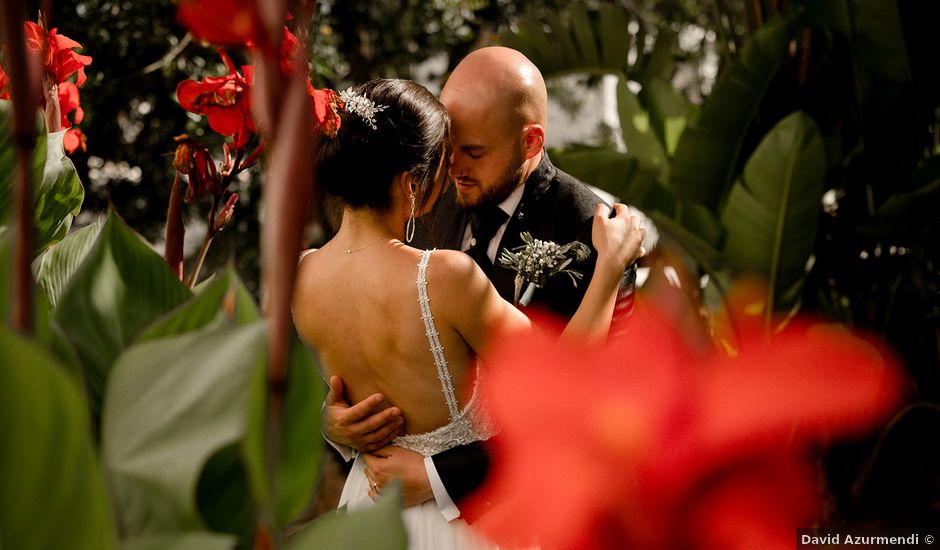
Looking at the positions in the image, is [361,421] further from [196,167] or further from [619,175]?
[619,175]

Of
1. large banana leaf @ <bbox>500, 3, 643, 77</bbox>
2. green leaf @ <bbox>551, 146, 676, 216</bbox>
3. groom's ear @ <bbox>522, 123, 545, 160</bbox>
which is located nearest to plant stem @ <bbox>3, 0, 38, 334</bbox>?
groom's ear @ <bbox>522, 123, 545, 160</bbox>

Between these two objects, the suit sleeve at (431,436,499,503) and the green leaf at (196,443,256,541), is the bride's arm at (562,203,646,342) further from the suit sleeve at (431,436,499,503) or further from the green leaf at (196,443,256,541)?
the green leaf at (196,443,256,541)

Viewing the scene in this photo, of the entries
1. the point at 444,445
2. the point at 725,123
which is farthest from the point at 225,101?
the point at 725,123

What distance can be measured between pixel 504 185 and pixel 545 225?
123 mm

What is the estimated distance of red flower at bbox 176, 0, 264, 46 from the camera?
24cm

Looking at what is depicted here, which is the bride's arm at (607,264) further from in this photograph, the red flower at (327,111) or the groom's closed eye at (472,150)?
the red flower at (327,111)

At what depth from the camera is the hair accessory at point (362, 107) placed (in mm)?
1291

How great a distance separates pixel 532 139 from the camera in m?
1.82

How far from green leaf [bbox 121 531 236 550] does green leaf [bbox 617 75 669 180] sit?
3003mm

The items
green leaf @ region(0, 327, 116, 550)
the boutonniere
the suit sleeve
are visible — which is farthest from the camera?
the boutonniere

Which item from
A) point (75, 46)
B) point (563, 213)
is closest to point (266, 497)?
point (75, 46)

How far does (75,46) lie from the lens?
0.87 m

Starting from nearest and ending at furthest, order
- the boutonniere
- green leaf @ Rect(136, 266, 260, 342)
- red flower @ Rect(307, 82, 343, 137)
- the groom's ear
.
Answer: green leaf @ Rect(136, 266, 260, 342), red flower @ Rect(307, 82, 343, 137), the boutonniere, the groom's ear

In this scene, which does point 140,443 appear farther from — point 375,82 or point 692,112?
point 692,112
